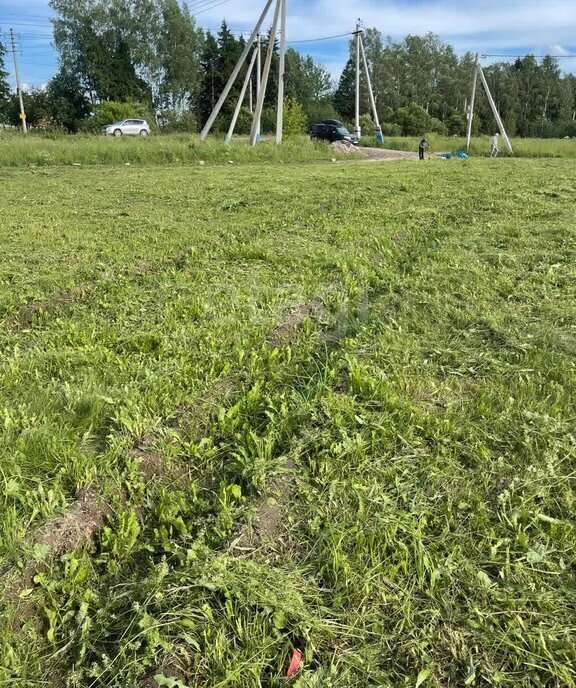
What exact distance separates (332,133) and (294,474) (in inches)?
1329

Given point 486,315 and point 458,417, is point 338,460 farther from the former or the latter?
point 486,315

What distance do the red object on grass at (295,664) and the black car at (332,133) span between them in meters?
32.5

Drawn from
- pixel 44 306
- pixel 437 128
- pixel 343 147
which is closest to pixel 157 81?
pixel 437 128

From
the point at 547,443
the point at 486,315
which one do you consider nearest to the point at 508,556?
the point at 547,443

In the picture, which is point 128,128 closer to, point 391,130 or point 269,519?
point 391,130

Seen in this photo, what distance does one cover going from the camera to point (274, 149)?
22.8m

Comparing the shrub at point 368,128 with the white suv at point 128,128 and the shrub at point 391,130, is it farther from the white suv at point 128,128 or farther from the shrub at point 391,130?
the white suv at point 128,128

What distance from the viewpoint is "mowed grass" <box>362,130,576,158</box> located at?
90.8 feet

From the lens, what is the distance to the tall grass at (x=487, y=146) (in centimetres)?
2769

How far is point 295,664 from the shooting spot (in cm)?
146

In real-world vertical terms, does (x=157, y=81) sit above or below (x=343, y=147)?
above

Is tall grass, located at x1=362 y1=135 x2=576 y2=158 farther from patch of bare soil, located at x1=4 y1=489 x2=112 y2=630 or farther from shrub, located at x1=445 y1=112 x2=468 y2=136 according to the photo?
patch of bare soil, located at x1=4 y1=489 x2=112 y2=630

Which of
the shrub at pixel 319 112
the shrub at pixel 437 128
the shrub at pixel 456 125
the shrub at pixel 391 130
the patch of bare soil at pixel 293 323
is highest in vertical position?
the shrub at pixel 319 112

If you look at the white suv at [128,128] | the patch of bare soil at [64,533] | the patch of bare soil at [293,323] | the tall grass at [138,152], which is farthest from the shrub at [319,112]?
the patch of bare soil at [64,533]
